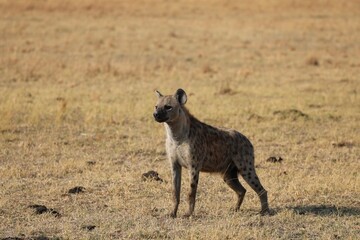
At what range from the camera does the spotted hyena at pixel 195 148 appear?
7562 mm

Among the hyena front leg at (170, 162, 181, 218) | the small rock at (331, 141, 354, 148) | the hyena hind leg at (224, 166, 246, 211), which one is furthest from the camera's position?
the small rock at (331, 141, 354, 148)

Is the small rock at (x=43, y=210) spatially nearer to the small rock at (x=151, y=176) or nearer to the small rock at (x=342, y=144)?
the small rock at (x=151, y=176)

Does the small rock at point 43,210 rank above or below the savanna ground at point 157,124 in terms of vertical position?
above

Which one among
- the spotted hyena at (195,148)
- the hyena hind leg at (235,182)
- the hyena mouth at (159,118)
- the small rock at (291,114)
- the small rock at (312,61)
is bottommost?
the small rock at (312,61)

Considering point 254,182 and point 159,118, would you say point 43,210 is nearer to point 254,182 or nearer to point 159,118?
point 159,118

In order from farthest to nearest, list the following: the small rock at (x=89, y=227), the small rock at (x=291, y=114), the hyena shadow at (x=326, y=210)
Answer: the small rock at (x=291, y=114), the hyena shadow at (x=326, y=210), the small rock at (x=89, y=227)

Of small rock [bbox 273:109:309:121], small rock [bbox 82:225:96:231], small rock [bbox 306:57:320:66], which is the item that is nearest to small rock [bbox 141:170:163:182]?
small rock [bbox 82:225:96:231]

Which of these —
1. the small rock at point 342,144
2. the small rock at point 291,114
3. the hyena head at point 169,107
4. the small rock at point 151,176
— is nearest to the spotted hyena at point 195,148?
the hyena head at point 169,107

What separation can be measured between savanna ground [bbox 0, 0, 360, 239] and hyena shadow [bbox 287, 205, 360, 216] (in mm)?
33

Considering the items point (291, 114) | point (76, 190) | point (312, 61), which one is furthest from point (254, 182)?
point (312, 61)

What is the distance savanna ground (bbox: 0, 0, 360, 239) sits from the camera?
296 inches

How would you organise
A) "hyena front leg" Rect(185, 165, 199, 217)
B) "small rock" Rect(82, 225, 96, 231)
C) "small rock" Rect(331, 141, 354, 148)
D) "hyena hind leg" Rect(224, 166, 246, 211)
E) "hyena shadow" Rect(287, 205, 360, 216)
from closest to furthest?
"small rock" Rect(82, 225, 96, 231)
"hyena front leg" Rect(185, 165, 199, 217)
"hyena shadow" Rect(287, 205, 360, 216)
"hyena hind leg" Rect(224, 166, 246, 211)
"small rock" Rect(331, 141, 354, 148)

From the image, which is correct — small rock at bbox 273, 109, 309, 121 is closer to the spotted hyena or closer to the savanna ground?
the savanna ground

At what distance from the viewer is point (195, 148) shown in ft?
24.9
